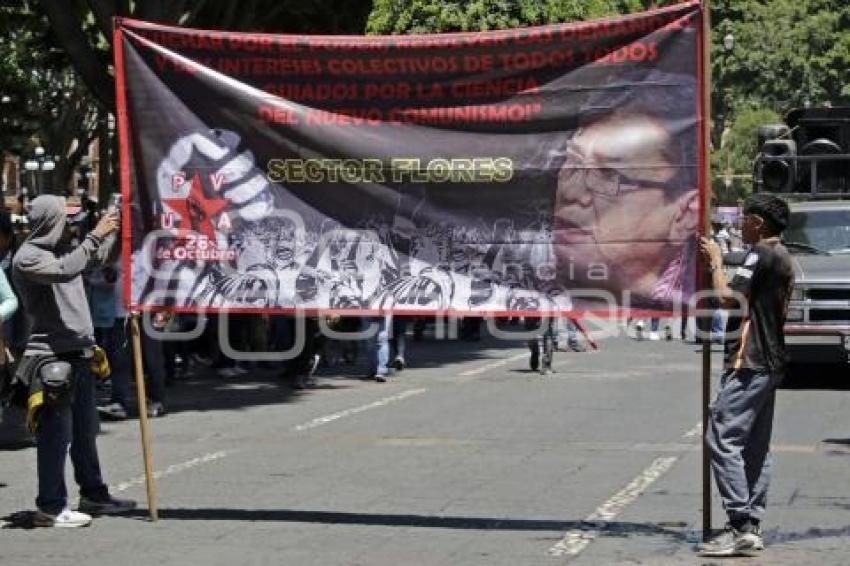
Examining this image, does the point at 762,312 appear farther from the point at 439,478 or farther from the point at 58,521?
the point at 58,521

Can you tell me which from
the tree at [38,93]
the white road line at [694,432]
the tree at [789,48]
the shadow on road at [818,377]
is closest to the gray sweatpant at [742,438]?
the white road line at [694,432]

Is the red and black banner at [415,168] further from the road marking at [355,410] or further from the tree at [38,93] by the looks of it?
the tree at [38,93]

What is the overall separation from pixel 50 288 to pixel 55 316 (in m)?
0.16

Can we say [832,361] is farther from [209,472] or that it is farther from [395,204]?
[395,204]

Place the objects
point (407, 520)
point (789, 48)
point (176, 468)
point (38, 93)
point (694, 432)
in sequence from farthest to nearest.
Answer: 1. point (789, 48)
2. point (38, 93)
3. point (694, 432)
4. point (176, 468)
5. point (407, 520)

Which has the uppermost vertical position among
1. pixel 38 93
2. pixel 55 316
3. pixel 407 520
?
pixel 38 93

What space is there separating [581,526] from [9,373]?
15.5 feet

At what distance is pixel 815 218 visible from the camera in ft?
66.0

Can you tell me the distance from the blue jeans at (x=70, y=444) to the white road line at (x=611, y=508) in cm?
278

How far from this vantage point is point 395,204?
31.8 feet

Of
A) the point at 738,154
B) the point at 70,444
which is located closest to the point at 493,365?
the point at 70,444

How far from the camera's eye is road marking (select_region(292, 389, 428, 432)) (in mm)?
15203

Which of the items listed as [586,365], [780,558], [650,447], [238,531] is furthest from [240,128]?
[586,365]

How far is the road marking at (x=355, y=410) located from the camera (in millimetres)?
15203
